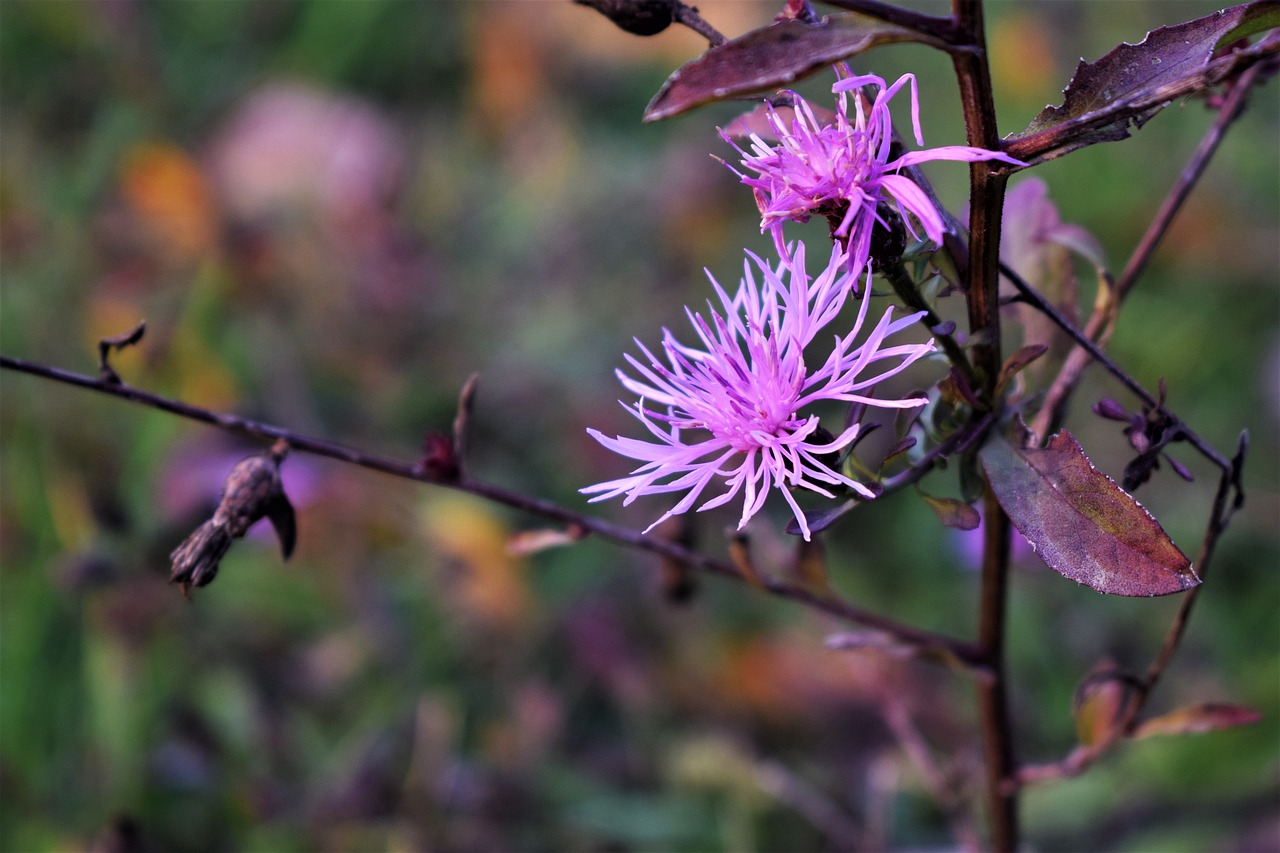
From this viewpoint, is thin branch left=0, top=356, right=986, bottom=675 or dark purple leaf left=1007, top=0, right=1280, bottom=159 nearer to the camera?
dark purple leaf left=1007, top=0, right=1280, bottom=159

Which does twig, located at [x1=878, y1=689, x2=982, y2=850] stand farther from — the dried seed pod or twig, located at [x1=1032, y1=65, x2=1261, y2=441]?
the dried seed pod

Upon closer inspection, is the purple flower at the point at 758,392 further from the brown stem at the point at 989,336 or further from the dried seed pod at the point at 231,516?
the dried seed pod at the point at 231,516

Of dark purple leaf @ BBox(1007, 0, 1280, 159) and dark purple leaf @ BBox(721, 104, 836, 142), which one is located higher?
dark purple leaf @ BBox(721, 104, 836, 142)

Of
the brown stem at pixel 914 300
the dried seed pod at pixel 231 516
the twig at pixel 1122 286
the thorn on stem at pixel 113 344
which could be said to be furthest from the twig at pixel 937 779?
the thorn on stem at pixel 113 344

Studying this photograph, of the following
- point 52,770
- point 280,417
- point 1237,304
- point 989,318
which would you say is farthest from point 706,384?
point 1237,304

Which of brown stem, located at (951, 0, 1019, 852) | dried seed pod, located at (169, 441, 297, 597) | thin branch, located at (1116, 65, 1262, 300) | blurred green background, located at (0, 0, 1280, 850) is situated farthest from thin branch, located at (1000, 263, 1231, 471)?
dried seed pod, located at (169, 441, 297, 597)

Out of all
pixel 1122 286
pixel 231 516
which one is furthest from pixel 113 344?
pixel 1122 286

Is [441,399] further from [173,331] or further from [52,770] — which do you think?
[52,770]
